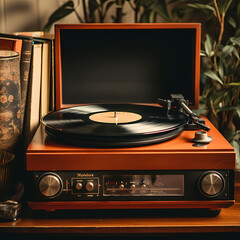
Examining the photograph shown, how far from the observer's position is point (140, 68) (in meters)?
1.36

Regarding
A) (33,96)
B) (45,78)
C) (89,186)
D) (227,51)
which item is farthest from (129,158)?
(227,51)

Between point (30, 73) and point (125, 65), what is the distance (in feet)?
1.15

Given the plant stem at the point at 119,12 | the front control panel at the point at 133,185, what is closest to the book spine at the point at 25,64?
the front control panel at the point at 133,185

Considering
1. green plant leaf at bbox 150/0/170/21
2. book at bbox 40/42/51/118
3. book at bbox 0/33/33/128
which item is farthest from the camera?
green plant leaf at bbox 150/0/170/21

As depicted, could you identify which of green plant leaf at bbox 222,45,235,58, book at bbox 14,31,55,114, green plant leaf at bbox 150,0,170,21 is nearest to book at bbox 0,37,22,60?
book at bbox 14,31,55,114

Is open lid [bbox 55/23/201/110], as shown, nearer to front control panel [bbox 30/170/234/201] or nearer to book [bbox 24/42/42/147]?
book [bbox 24/42/42/147]

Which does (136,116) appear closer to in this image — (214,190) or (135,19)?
(214,190)

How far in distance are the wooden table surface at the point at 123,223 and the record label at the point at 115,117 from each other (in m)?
0.25

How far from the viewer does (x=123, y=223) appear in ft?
3.12

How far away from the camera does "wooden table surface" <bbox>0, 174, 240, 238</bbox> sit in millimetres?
936

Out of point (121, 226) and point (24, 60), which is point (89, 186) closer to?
point (121, 226)

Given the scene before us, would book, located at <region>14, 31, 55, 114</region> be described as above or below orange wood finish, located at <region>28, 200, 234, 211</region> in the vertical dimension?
above

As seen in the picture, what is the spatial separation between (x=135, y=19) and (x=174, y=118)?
61 centimetres

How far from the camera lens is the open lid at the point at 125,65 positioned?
4.32 feet
